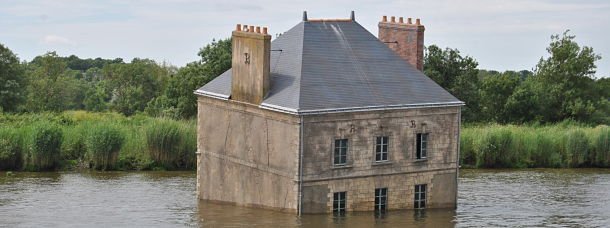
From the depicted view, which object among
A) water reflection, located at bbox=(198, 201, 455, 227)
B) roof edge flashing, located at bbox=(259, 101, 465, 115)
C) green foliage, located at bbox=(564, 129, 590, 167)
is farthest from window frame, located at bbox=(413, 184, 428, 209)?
green foliage, located at bbox=(564, 129, 590, 167)

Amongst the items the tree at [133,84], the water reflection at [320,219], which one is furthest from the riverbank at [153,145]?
the tree at [133,84]

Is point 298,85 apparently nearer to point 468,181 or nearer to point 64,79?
point 468,181

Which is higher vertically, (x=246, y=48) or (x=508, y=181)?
(x=246, y=48)

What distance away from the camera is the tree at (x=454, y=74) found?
6081cm

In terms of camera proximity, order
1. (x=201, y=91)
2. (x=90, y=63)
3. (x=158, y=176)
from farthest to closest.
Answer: (x=90, y=63)
(x=158, y=176)
(x=201, y=91)

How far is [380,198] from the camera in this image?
123 feet

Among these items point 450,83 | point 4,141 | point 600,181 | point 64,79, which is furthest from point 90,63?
point 600,181

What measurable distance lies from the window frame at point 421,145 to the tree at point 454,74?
2253cm

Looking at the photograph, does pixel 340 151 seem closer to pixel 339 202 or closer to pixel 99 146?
pixel 339 202

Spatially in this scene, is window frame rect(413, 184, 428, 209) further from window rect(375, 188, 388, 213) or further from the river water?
window rect(375, 188, 388, 213)

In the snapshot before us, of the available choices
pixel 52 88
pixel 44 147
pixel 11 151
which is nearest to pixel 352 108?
pixel 44 147

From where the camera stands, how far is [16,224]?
3538cm

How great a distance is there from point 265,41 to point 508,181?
599 inches

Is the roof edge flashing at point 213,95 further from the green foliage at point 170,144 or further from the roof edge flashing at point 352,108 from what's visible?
the green foliage at point 170,144
